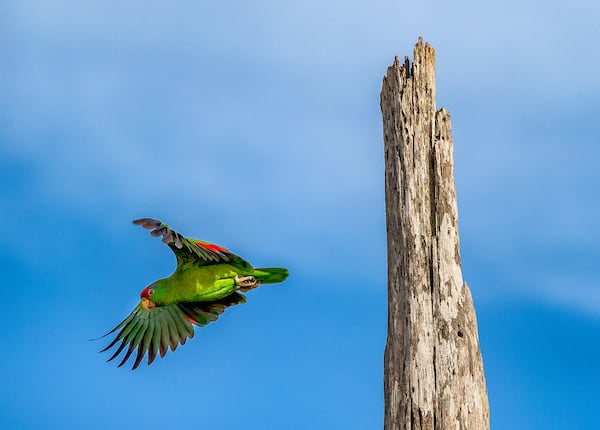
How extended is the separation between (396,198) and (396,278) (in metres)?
0.70

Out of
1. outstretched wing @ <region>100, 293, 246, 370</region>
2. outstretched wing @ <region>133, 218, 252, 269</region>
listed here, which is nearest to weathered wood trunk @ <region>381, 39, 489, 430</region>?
outstretched wing @ <region>133, 218, 252, 269</region>

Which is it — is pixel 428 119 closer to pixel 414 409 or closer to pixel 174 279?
pixel 414 409

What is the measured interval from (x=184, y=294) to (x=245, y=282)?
2.15 feet

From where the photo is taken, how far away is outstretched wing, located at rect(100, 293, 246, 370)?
8336mm

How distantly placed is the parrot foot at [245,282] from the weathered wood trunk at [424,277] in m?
1.85

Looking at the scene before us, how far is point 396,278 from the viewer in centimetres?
650

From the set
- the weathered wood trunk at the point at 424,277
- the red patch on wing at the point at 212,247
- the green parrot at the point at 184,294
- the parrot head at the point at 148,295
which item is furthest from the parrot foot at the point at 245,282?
the weathered wood trunk at the point at 424,277

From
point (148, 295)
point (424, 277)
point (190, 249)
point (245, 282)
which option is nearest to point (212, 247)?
point (190, 249)

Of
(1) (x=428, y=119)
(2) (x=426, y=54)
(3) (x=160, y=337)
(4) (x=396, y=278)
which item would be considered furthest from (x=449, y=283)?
(3) (x=160, y=337)

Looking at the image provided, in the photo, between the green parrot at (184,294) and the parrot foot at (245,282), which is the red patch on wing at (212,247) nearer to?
the green parrot at (184,294)

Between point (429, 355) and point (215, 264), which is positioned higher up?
point (215, 264)

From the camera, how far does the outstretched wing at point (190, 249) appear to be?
694 cm

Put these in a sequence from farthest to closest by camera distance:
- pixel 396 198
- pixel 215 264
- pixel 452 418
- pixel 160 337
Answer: pixel 160 337 < pixel 215 264 < pixel 396 198 < pixel 452 418

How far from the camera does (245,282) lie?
312 inches
